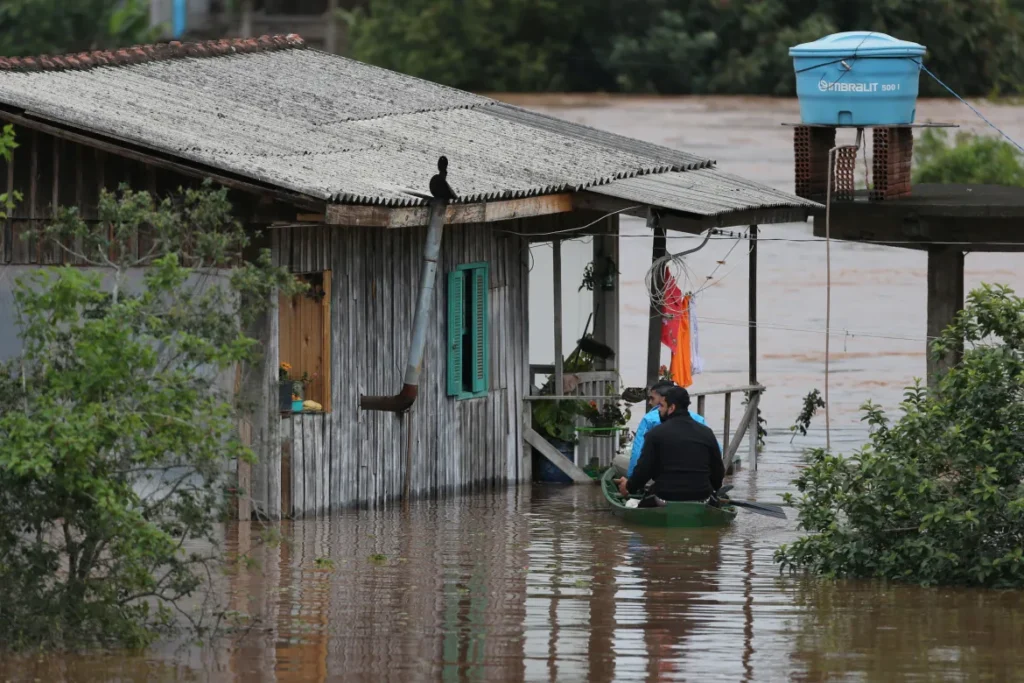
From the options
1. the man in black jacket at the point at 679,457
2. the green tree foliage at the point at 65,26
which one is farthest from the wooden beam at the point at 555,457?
the green tree foliage at the point at 65,26

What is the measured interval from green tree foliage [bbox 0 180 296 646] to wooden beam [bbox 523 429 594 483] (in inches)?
284

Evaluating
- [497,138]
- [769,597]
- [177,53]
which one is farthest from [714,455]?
[177,53]

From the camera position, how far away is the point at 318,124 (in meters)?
17.3

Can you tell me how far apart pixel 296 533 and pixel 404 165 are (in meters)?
3.51

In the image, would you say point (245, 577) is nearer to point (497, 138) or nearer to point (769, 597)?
point (769, 597)

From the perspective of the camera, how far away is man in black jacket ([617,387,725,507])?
14.8 m

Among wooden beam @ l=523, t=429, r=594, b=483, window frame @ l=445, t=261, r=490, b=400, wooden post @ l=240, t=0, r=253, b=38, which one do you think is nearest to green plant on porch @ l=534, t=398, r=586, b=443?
wooden beam @ l=523, t=429, r=594, b=483

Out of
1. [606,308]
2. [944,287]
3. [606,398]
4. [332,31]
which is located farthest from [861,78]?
[332,31]

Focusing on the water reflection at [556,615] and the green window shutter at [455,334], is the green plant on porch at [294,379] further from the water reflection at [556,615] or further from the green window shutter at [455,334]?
the green window shutter at [455,334]

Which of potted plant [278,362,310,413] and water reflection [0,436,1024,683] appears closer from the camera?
water reflection [0,436,1024,683]

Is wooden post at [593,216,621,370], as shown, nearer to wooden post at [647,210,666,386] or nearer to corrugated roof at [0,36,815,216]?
corrugated roof at [0,36,815,216]

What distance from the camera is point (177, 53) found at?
18.9 meters

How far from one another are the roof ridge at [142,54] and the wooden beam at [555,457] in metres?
5.18

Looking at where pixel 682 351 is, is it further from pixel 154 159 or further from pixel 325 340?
pixel 154 159
